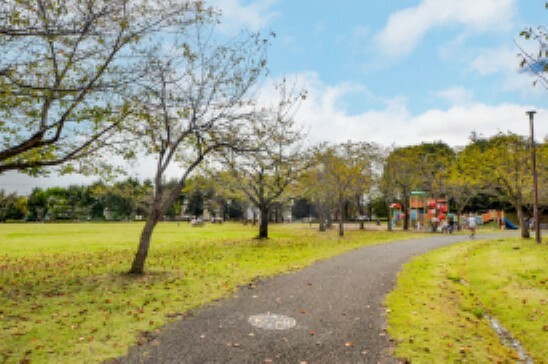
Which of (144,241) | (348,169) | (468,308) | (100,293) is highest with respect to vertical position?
(348,169)

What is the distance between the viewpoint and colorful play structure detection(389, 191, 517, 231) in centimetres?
3594

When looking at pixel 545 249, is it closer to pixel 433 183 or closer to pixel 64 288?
pixel 64 288

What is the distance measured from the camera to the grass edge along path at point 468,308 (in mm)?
5996

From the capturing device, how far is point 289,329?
21.6 feet

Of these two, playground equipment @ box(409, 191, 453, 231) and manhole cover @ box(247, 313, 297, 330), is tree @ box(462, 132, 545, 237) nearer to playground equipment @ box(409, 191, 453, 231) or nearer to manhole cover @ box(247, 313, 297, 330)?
playground equipment @ box(409, 191, 453, 231)

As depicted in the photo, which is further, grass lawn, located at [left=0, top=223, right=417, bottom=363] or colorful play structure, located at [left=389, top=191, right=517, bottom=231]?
colorful play structure, located at [left=389, top=191, right=517, bottom=231]

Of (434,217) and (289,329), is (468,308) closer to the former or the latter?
(289,329)

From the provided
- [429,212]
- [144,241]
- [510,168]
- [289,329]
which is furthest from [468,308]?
[429,212]

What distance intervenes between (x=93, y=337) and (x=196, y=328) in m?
1.71

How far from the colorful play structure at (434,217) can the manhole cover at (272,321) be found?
3064cm

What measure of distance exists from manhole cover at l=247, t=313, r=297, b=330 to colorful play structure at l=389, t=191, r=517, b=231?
30641 mm

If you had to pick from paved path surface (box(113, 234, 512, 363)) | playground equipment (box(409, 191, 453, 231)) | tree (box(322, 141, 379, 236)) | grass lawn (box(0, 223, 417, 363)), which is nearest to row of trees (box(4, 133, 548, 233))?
tree (box(322, 141, 379, 236))

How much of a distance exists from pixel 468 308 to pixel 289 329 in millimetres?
4728

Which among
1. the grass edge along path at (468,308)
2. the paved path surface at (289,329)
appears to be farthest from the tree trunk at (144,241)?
the grass edge along path at (468,308)
